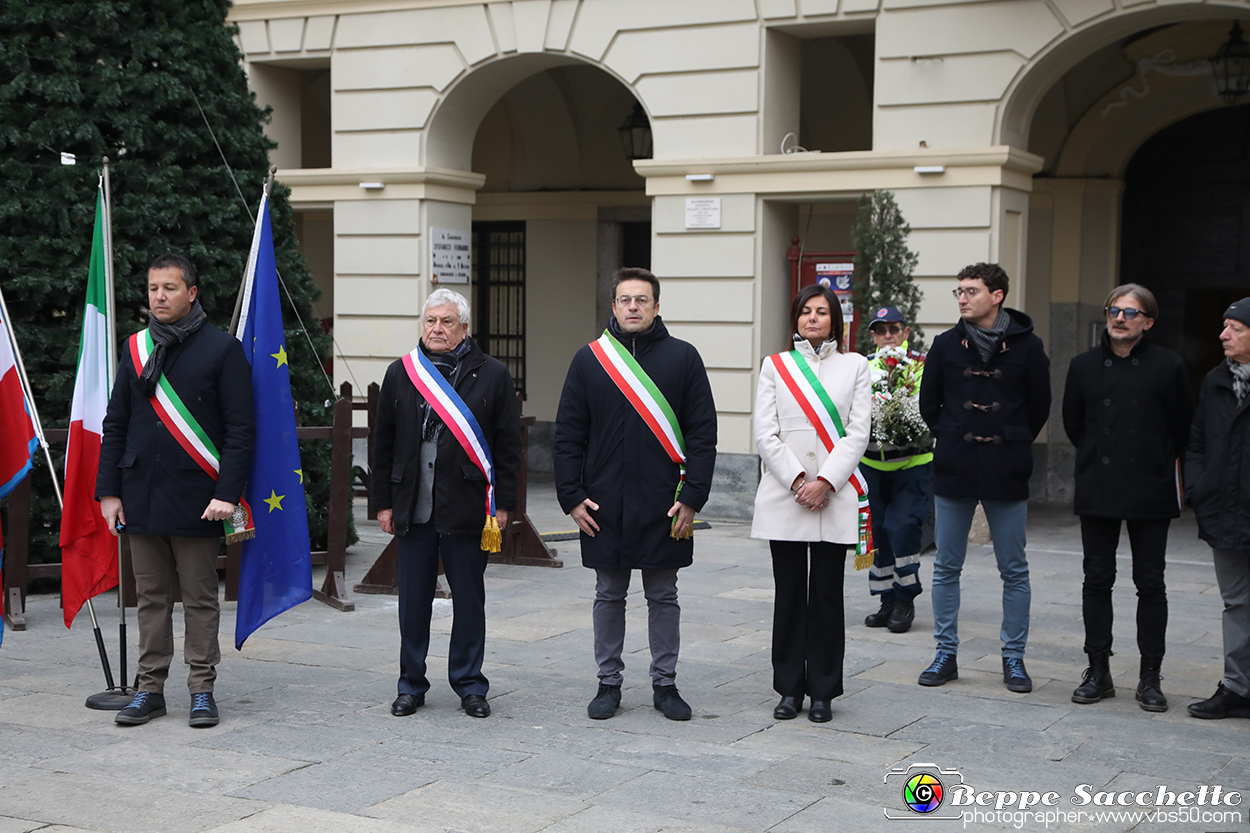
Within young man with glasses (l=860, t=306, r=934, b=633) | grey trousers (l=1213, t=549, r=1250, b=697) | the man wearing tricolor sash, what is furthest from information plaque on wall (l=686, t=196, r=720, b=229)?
the man wearing tricolor sash

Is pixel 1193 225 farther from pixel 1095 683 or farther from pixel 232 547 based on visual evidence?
pixel 232 547

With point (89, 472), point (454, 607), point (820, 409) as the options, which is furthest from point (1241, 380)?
point (89, 472)

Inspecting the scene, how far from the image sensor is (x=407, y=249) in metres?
13.8

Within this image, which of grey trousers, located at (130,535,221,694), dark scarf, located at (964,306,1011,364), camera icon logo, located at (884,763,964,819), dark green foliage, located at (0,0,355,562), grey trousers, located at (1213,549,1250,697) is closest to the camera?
camera icon logo, located at (884,763,964,819)

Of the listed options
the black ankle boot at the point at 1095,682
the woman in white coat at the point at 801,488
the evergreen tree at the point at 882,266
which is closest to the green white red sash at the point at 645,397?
the woman in white coat at the point at 801,488

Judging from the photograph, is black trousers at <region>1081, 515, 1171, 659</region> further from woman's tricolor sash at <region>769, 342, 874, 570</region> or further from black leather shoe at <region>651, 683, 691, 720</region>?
black leather shoe at <region>651, 683, 691, 720</region>

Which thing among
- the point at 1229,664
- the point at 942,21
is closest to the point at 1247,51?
the point at 942,21

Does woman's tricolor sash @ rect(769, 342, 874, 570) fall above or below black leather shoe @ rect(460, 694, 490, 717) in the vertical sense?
above

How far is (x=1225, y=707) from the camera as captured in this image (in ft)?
19.5

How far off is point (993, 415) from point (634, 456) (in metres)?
1.72

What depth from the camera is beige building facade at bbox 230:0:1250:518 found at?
1162cm

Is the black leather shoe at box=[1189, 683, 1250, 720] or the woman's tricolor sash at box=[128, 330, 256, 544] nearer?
the woman's tricolor sash at box=[128, 330, 256, 544]

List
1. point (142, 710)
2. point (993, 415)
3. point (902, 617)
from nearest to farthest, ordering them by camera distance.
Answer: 1. point (142, 710)
2. point (993, 415)
3. point (902, 617)

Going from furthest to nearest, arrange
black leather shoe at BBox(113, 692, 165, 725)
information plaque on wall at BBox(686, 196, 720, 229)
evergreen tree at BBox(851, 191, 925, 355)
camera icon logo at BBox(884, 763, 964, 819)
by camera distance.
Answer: information plaque on wall at BBox(686, 196, 720, 229)
evergreen tree at BBox(851, 191, 925, 355)
black leather shoe at BBox(113, 692, 165, 725)
camera icon logo at BBox(884, 763, 964, 819)
